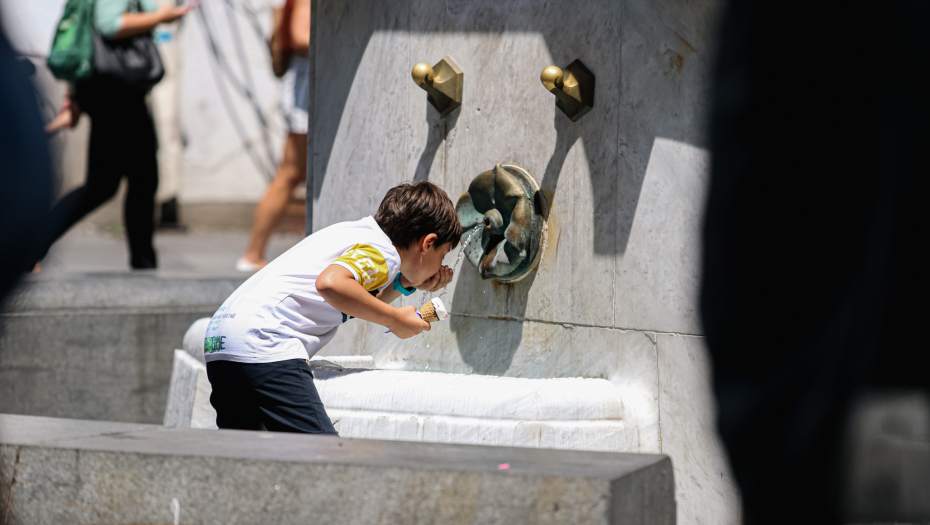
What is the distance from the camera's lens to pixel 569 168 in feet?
9.96

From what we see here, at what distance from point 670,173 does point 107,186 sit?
3.55 m

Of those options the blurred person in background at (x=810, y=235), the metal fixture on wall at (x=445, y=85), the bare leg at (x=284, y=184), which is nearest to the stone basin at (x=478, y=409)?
the metal fixture on wall at (x=445, y=85)

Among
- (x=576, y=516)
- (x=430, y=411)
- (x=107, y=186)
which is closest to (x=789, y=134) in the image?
(x=576, y=516)

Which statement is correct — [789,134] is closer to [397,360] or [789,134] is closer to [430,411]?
[430,411]

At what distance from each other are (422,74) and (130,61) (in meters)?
2.73

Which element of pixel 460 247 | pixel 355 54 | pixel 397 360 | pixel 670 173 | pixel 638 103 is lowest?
pixel 397 360

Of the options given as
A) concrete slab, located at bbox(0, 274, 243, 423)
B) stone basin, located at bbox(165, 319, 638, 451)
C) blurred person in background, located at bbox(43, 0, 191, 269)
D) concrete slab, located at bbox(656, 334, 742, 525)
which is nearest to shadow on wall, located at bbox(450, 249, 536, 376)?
stone basin, located at bbox(165, 319, 638, 451)

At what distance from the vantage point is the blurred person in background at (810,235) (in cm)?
126

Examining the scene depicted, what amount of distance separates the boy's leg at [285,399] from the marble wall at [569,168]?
82 centimetres

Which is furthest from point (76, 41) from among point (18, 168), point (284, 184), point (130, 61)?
point (18, 168)

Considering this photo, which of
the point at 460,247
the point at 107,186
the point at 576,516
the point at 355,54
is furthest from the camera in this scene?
the point at 107,186

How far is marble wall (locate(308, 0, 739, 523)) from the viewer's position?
9.07 ft

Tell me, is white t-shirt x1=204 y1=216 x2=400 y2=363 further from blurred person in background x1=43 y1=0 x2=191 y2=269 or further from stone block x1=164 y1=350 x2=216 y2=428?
blurred person in background x1=43 y1=0 x2=191 y2=269

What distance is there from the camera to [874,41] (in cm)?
128
